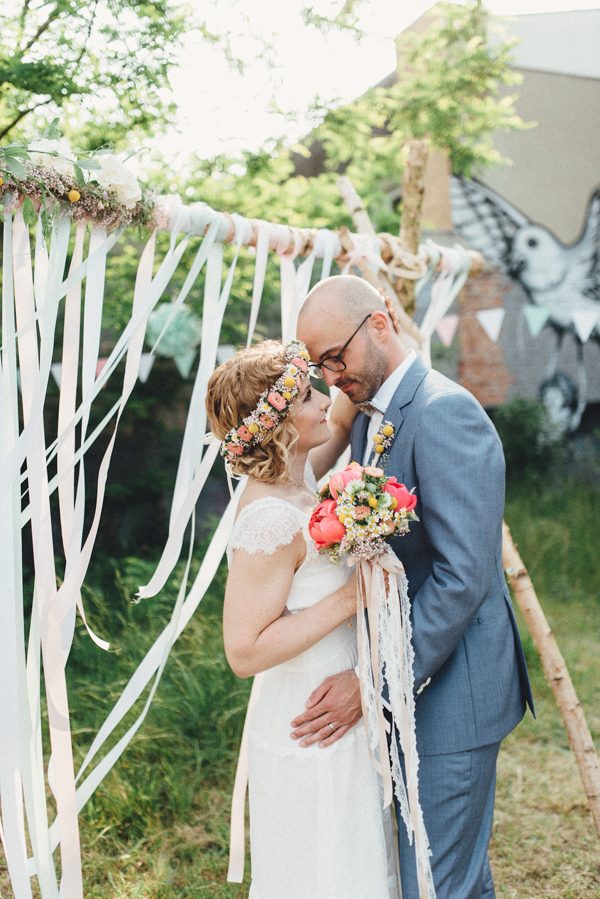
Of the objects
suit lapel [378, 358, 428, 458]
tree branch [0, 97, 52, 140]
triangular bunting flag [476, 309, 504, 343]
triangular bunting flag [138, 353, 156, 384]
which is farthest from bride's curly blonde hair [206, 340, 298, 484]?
triangular bunting flag [476, 309, 504, 343]

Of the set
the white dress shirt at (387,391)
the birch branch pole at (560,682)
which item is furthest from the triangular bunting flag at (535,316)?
the white dress shirt at (387,391)

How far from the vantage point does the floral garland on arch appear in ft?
6.44

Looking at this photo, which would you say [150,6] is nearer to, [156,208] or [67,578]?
[156,208]

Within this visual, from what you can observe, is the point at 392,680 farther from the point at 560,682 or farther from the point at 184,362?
the point at 184,362

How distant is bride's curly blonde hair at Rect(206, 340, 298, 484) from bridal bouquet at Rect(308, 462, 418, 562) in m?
0.19

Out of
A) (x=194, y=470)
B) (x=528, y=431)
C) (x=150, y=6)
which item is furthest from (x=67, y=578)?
(x=528, y=431)

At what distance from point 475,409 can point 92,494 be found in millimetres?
4740

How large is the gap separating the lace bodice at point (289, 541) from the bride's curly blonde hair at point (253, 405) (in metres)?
0.08

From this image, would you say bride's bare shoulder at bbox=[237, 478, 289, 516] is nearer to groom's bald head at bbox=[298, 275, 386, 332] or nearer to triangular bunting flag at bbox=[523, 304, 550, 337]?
groom's bald head at bbox=[298, 275, 386, 332]

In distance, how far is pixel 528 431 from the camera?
9.41 meters

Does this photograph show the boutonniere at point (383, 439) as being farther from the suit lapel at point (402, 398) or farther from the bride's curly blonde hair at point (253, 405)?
the bride's curly blonde hair at point (253, 405)

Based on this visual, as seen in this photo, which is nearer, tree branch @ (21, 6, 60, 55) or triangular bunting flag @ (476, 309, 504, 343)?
tree branch @ (21, 6, 60, 55)

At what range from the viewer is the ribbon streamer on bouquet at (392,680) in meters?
1.95

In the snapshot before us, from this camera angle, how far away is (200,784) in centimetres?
376
